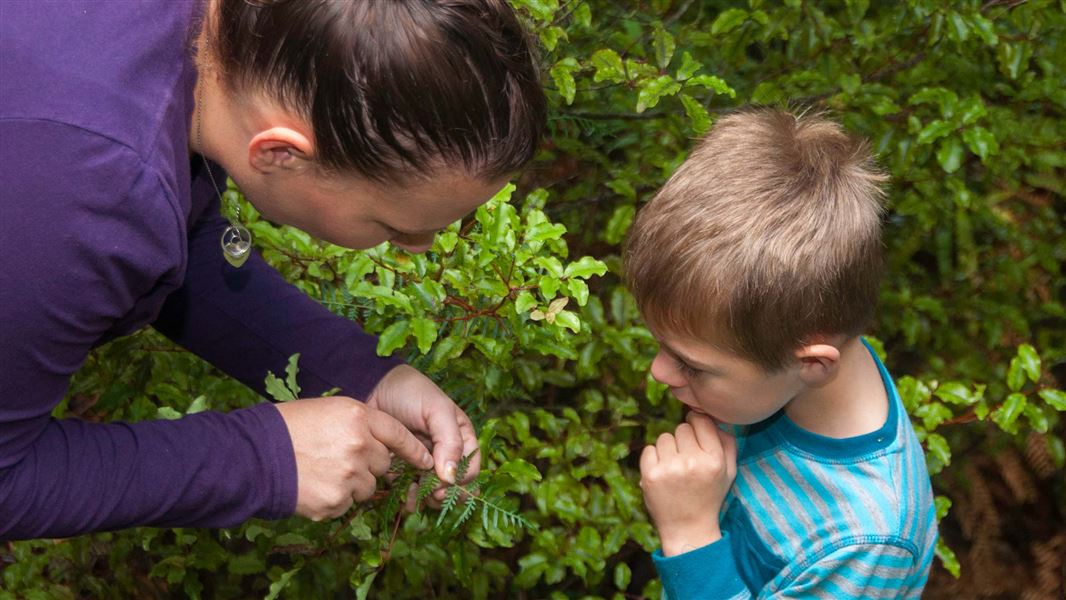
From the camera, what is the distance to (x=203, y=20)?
167 cm

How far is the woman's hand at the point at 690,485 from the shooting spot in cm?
202

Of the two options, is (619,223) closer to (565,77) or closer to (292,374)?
(565,77)

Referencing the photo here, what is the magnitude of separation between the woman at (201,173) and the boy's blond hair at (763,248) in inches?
12.9

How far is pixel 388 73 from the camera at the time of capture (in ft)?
5.08

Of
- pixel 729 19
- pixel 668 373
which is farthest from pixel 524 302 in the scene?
pixel 729 19

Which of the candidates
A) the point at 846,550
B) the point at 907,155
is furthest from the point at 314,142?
the point at 907,155

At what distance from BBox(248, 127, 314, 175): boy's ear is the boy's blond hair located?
630mm

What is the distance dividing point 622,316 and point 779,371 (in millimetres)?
935

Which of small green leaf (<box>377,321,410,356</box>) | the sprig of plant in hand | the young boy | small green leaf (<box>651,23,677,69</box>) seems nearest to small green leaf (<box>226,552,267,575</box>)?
the sprig of plant in hand

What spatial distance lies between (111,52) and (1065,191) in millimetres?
3081

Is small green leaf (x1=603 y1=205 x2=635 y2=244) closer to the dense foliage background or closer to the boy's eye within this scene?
the dense foliage background

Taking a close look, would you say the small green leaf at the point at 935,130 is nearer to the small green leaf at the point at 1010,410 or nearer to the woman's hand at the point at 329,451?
the small green leaf at the point at 1010,410

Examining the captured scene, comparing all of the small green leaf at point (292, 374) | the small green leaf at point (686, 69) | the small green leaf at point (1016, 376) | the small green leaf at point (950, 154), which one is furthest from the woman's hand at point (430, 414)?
the small green leaf at point (950, 154)

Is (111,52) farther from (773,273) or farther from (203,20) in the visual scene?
(773,273)
